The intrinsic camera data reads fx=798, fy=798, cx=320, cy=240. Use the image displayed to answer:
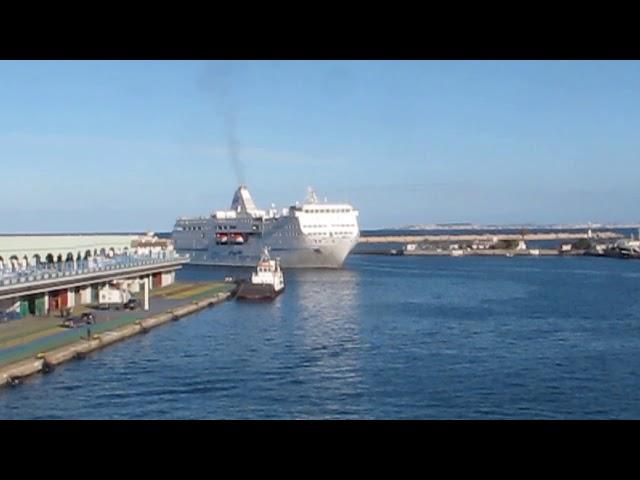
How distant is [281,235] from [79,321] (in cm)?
1785

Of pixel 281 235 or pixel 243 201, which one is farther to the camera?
pixel 243 201

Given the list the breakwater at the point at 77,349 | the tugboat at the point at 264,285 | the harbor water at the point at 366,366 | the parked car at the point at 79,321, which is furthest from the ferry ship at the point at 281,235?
the parked car at the point at 79,321

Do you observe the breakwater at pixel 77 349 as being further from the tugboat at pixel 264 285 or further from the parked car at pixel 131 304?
the tugboat at pixel 264 285

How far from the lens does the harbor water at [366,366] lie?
6605 millimetres

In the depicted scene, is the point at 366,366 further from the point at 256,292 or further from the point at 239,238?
the point at 239,238

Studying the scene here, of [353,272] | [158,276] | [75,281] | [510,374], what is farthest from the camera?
[353,272]

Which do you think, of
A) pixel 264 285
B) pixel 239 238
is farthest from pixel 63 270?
pixel 239 238

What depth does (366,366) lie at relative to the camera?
28.0 ft

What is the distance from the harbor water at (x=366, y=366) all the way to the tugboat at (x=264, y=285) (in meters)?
1.14

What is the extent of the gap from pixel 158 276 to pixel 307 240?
9927mm

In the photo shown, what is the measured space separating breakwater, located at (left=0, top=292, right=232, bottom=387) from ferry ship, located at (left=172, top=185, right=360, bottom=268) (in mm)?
14491
